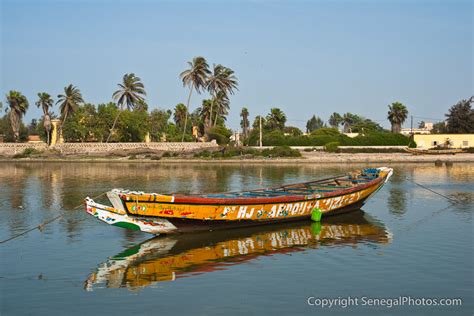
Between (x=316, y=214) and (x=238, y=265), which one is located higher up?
(x=316, y=214)

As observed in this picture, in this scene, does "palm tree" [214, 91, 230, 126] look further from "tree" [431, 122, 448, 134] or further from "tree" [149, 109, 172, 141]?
"tree" [431, 122, 448, 134]

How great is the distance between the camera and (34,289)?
13297 millimetres

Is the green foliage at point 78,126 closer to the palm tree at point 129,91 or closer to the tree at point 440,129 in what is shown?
the palm tree at point 129,91

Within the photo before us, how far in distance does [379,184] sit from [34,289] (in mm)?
17400

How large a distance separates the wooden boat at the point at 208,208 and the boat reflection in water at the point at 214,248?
42 cm

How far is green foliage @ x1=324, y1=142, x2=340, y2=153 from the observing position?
75.9m

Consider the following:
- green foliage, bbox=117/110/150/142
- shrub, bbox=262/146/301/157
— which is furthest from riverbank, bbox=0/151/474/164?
green foliage, bbox=117/110/150/142

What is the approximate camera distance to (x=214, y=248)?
17656mm

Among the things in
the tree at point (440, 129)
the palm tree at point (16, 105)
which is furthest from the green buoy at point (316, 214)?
the tree at point (440, 129)

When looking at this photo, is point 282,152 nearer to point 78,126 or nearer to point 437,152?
point 437,152

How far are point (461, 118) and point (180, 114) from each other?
50793mm

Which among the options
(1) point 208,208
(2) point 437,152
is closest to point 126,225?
(1) point 208,208

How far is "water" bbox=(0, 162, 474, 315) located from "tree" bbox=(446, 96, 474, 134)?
65945 millimetres

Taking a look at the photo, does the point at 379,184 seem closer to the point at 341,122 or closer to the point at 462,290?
the point at 462,290
